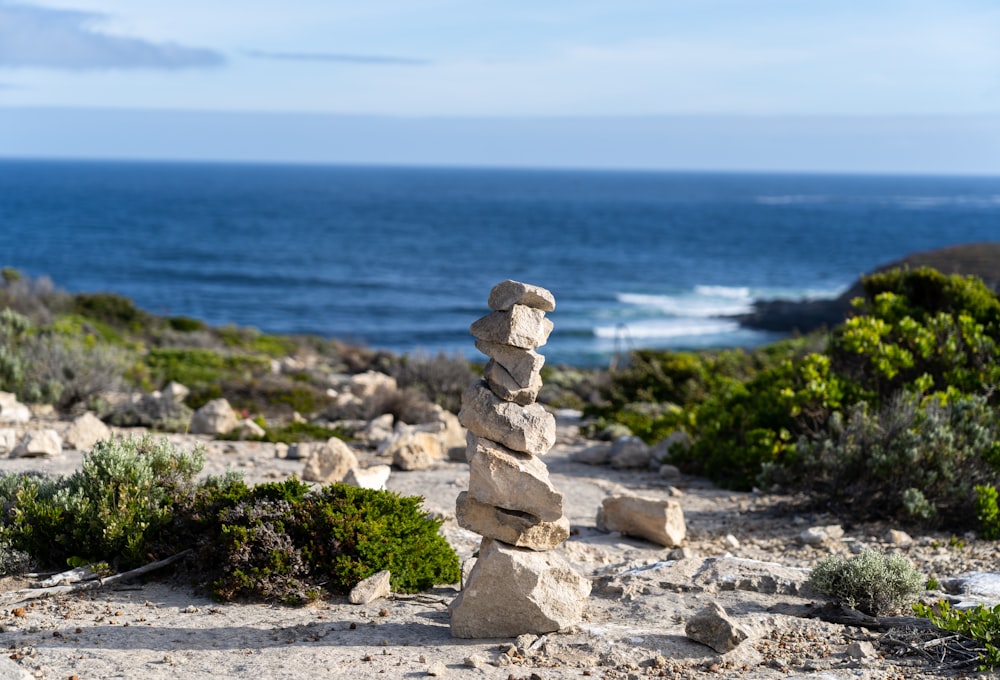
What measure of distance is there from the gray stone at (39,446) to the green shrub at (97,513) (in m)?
2.60

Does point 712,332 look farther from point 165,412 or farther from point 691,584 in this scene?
point 691,584

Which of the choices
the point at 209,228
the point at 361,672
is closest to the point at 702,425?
the point at 361,672

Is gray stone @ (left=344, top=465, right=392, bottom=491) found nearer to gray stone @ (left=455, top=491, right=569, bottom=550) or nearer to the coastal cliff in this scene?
gray stone @ (left=455, top=491, right=569, bottom=550)

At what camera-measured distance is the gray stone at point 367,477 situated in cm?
870

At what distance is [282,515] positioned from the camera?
6.98 meters

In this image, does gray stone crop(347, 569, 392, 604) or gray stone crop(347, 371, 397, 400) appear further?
gray stone crop(347, 371, 397, 400)

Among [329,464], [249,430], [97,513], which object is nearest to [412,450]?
[329,464]

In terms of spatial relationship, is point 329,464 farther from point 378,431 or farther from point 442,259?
Result: point 442,259

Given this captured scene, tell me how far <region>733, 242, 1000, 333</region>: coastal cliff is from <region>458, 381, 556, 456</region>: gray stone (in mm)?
14751

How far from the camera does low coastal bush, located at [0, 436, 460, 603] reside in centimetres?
677

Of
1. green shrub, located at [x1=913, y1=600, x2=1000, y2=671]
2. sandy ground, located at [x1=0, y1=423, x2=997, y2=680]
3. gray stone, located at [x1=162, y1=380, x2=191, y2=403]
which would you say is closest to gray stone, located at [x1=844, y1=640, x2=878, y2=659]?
sandy ground, located at [x1=0, y1=423, x2=997, y2=680]

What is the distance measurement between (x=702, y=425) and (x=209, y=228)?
8356cm

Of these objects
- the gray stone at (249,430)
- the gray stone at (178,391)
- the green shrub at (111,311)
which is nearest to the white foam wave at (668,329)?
the green shrub at (111,311)

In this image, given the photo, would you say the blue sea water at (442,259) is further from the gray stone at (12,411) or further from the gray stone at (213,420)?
the gray stone at (12,411)
